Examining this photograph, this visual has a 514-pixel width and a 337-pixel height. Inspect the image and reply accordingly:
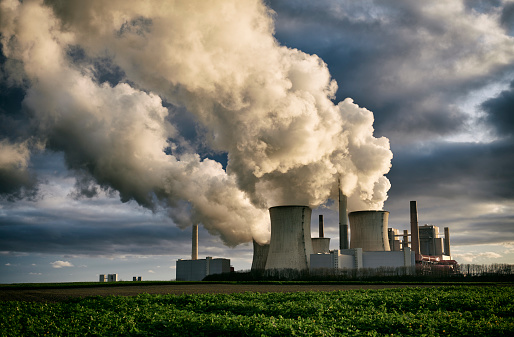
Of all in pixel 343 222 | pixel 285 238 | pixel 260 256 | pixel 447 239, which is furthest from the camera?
pixel 447 239

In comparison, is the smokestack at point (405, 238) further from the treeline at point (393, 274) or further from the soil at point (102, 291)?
the soil at point (102, 291)

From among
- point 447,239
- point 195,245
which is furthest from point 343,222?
point 447,239

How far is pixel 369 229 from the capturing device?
2074 inches

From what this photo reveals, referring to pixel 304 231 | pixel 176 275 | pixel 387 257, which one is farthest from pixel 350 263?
pixel 176 275

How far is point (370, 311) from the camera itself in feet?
47.2

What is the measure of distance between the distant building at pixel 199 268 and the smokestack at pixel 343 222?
53.7ft

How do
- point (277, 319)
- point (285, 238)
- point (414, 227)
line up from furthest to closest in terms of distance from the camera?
point (414, 227) → point (285, 238) → point (277, 319)

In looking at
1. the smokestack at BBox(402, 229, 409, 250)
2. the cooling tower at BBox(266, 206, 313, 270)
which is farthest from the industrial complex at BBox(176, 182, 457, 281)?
the smokestack at BBox(402, 229, 409, 250)

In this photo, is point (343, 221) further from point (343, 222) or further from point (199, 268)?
point (199, 268)

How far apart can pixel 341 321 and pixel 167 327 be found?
181 inches

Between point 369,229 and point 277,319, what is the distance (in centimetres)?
4184

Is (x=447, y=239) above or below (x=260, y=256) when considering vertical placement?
above

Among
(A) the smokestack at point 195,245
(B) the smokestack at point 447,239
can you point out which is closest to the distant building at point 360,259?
(A) the smokestack at point 195,245

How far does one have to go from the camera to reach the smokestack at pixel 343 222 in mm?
56531
